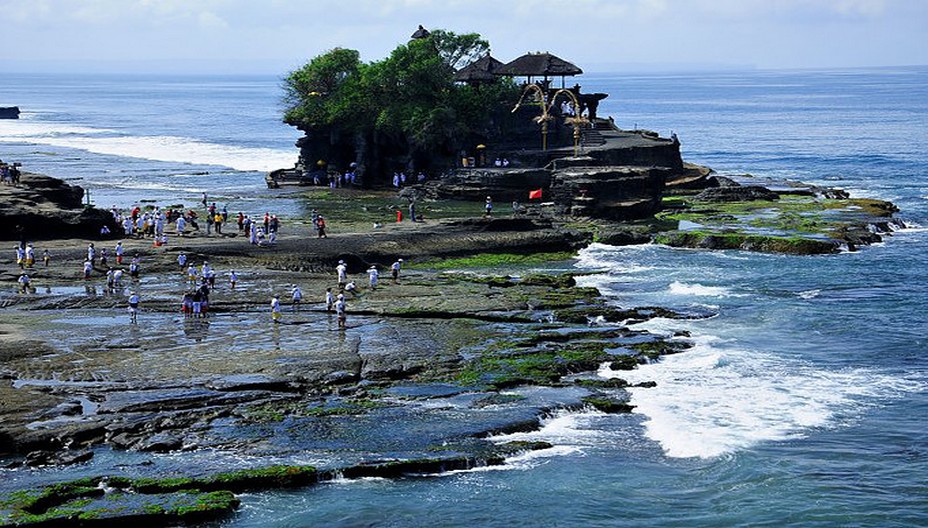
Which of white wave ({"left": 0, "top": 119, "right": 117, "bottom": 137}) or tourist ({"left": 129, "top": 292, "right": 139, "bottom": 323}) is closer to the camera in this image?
tourist ({"left": 129, "top": 292, "right": 139, "bottom": 323})

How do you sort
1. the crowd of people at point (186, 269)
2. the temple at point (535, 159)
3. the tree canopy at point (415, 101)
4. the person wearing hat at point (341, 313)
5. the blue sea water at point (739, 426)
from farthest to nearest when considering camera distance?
the tree canopy at point (415, 101) < the temple at point (535, 159) < the crowd of people at point (186, 269) < the person wearing hat at point (341, 313) < the blue sea water at point (739, 426)

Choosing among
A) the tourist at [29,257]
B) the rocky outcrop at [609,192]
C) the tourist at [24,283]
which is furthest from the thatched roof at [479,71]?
the tourist at [24,283]

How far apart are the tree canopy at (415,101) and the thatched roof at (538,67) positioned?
3.37ft

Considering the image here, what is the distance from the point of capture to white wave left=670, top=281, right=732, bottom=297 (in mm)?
53781

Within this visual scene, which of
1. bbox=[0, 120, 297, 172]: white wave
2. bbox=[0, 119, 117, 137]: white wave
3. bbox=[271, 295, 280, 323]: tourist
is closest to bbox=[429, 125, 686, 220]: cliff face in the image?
bbox=[271, 295, 280, 323]: tourist

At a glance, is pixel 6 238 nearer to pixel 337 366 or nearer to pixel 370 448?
pixel 337 366

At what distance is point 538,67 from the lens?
9031 cm

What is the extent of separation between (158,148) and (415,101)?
171ft

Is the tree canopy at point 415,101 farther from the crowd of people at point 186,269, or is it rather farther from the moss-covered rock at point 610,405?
the moss-covered rock at point 610,405

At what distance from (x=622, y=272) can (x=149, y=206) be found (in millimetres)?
34449

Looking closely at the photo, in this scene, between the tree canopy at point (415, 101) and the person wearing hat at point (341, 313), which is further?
the tree canopy at point (415, 101)

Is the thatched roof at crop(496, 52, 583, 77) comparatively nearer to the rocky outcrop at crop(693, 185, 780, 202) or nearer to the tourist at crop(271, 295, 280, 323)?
the rocky outcrop at crop(693, 185, 780, 202)

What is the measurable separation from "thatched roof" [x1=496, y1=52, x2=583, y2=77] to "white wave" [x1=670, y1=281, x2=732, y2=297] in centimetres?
3595

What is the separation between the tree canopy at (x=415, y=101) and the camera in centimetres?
8681
